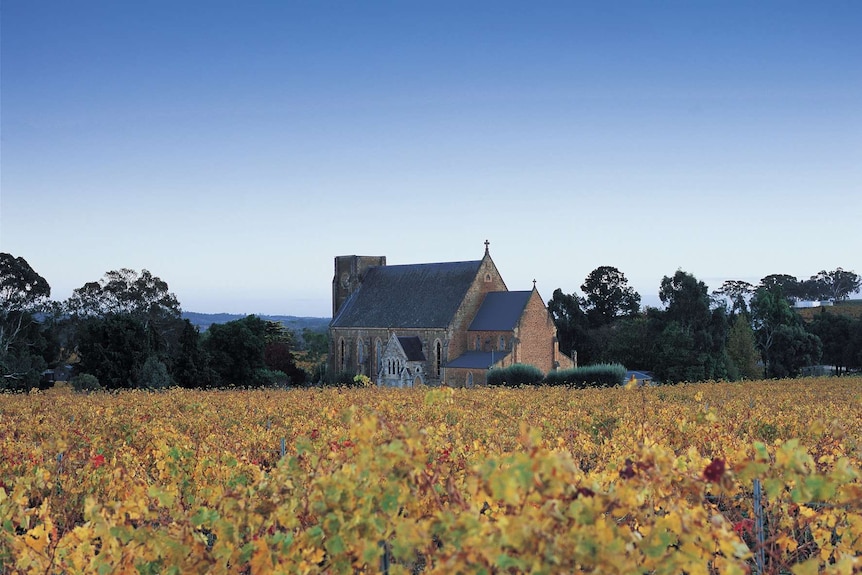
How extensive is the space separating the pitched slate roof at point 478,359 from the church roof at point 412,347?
2.26 meters

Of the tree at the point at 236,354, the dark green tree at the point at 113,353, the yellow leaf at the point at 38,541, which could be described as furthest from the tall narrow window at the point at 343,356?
the yellow leaf at the point at 38,541

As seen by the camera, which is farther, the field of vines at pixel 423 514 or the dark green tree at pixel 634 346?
the dark green tree at pixel 634 346

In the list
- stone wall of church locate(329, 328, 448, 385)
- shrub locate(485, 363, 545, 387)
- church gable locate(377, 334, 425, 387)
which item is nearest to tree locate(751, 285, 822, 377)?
shrub locate(485, 363, 545, 387)

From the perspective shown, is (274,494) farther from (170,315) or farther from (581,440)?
(170,315)

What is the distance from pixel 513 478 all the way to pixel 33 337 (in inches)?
2180

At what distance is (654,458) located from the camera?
3.31m

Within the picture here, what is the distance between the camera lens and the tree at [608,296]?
74.4 meters

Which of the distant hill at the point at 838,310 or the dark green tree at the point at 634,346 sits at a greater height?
the distant hill at the point at 838,310

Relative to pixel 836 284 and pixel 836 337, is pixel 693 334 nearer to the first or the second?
pixel 836 337

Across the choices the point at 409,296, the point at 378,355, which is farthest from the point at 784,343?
the point at 378,355

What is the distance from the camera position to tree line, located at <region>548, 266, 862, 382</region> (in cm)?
5228

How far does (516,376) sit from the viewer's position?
138ft

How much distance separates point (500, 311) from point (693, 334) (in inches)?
505

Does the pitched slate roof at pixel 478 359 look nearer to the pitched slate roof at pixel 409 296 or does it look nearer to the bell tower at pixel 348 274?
the pitched slate roof at pixel 409 296
